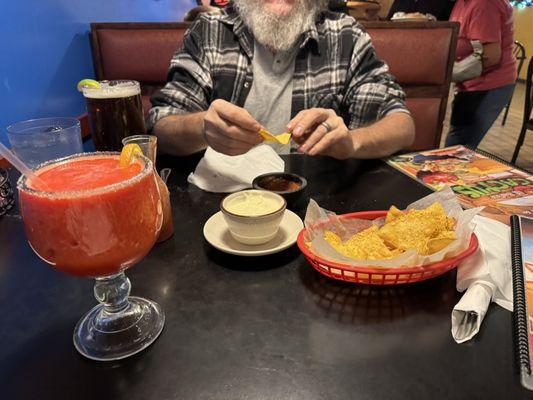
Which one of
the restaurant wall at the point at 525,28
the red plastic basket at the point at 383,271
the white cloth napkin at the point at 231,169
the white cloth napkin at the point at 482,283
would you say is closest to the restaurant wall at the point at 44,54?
the white cloth napkin at the point at 231,169

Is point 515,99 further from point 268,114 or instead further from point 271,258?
point 271,258

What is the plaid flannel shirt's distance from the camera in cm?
162

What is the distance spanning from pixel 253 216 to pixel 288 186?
28 centimetres

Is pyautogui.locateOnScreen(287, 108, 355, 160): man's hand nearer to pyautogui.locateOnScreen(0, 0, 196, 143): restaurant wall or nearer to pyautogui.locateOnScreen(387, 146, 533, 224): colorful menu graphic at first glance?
pyautogui.locateOnScreen(387, 146, 533, 224): colorful menu graphic

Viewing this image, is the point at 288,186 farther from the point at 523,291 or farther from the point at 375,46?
the point at 375,46

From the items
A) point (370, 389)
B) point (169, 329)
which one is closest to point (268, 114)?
point (169, 329)

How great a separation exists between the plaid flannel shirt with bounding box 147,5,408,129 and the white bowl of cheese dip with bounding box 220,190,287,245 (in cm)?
89

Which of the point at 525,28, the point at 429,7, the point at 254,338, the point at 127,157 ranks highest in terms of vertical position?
the point at 429,7

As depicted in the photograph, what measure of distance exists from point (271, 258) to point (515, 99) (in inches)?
293

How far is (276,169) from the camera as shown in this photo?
3.75ft

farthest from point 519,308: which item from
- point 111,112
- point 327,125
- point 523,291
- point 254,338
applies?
point 111,112

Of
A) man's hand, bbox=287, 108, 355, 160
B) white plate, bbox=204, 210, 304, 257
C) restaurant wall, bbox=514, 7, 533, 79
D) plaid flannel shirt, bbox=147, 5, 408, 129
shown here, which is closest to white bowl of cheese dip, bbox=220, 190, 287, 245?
white plate, bbox=204, 210, 304, 257

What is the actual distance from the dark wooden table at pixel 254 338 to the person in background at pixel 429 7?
2.78 m

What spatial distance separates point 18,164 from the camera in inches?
20.7
